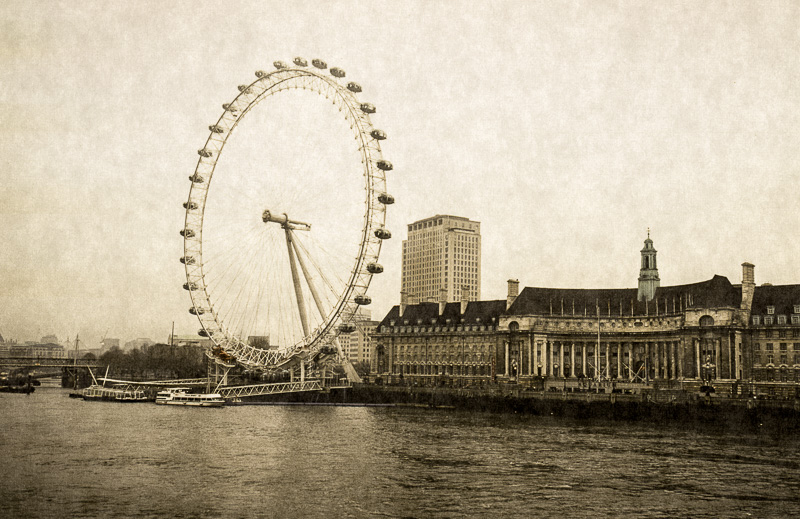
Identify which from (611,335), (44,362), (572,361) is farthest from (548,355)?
(44,362)

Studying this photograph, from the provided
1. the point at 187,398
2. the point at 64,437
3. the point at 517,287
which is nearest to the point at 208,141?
the point at 187,398

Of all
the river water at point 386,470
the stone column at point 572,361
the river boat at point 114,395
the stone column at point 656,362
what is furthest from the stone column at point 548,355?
the river boat at point 114,395

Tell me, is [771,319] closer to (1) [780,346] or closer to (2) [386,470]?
(1) [780,346]

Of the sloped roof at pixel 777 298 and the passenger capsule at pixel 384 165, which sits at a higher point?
the passenger capsule at pixel 384 165

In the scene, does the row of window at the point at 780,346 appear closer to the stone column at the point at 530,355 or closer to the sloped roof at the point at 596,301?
the sloped roof at the point at 596,301

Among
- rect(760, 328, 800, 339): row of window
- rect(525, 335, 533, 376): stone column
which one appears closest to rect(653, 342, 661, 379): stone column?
rect(760, 328, 800, 339): row of window

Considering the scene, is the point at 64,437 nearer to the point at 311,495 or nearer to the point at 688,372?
the point at 311,495
